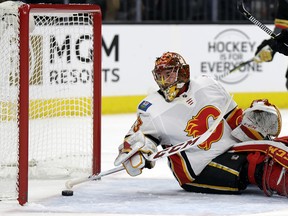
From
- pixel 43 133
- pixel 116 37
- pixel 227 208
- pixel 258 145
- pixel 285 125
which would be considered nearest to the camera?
pixel 227 208

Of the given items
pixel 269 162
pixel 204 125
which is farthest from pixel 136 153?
pixel 269 162

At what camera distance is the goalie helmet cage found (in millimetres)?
4570

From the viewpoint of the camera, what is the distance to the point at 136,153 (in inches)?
185

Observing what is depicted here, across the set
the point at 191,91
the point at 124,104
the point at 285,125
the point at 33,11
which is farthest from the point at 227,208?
the point at 124,104

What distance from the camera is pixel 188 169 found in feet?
15.7

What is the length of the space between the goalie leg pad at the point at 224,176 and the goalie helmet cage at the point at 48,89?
78cm

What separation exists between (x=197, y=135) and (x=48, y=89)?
133cm

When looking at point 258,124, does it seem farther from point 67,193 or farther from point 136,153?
point 67,193

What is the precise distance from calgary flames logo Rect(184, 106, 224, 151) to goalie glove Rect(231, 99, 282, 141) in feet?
0.36

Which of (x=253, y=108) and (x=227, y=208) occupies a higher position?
(x=253, y=108)

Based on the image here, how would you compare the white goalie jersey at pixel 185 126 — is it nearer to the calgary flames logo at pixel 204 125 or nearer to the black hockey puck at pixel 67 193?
the calgary flames logo at pixel 204 125

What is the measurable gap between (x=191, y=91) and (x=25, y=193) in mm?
900

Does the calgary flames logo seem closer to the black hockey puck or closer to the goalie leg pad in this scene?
the goalie leg pad

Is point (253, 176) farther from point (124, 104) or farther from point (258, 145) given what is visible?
point (124, 104)
